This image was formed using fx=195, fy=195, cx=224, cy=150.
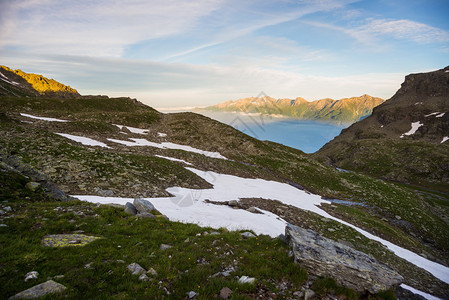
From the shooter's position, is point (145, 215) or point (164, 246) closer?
point (164, 246)

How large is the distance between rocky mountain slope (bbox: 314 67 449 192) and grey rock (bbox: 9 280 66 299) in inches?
4945

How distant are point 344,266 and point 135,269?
30.7 ft

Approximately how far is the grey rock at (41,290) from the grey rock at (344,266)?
9531mm

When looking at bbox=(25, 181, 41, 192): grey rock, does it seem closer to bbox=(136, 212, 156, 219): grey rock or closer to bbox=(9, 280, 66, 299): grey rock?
bbox=(136, 212, 156, 219): grey rock

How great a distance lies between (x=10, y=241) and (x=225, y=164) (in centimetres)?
3658

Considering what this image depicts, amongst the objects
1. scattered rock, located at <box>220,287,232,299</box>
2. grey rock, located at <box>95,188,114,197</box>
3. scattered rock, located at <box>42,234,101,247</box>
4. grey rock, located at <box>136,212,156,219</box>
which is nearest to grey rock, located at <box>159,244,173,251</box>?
scattered rock, located at <box>42,234,101,247</box>

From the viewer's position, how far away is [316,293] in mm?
8133

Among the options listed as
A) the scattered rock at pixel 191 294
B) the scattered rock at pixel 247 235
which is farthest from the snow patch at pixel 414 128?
the scattered rock at pixel 191 294

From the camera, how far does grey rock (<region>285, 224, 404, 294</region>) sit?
8.76 meters

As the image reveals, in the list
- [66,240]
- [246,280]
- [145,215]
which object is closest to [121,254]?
A: [66,240]

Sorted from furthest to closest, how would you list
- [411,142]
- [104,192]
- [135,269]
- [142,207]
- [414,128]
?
1. [414,128]
2. [411,142]
3. [104,192]
4. [142,207]
5. [135,269]

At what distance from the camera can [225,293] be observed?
24.1 ft

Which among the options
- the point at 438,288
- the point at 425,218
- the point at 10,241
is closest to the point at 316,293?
the point at 10,241

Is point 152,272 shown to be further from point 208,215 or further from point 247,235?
point 208,215
